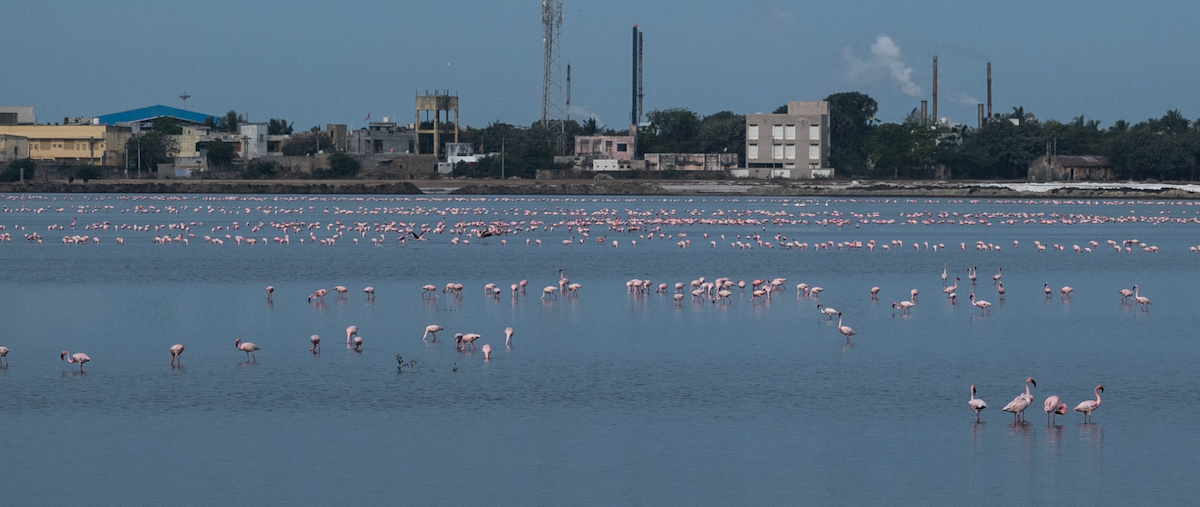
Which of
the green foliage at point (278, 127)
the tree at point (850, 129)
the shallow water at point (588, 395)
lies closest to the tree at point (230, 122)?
the green foliage at point (278, 127)

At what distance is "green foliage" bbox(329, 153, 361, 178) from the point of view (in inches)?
5118

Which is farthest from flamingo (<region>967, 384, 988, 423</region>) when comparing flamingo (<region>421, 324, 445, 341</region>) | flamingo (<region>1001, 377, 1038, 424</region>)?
flamingo (<region>421, 324, 445, 341</region>)

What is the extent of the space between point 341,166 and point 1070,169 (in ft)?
202

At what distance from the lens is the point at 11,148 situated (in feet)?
424

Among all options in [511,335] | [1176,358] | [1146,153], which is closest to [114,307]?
[511,335]

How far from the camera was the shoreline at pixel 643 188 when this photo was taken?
372ft

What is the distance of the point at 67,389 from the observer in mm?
16844

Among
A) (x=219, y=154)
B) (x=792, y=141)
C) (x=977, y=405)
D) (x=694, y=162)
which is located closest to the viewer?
(x=977, y=405)

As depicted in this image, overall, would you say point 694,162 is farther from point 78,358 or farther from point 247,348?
point 78,358

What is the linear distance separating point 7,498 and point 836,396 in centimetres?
874

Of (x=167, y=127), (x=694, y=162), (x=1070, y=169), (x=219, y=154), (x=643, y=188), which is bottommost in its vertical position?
(x=643, y=188)

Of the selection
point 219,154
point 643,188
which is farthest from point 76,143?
point 643,188

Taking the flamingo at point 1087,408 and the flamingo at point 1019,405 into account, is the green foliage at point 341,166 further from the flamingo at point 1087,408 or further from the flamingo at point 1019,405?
the flamingo at point 1087,408

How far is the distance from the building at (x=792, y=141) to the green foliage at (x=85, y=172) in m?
54.7
